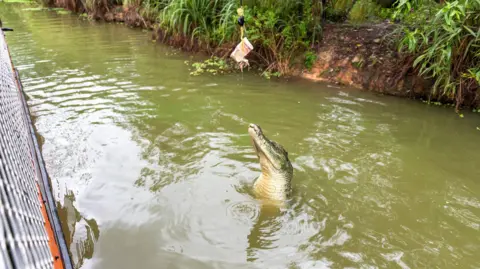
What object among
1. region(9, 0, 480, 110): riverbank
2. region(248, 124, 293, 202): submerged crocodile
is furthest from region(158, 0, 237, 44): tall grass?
region(248, 124, 293, 202): submerged crocodile

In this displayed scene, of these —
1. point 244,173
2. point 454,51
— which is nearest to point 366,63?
point 454,51

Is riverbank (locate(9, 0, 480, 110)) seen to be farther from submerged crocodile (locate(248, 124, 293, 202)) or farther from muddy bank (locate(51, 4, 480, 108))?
submerged crocodile (locate(248, 124, 293, 202))

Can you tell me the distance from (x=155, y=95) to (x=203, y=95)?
78cm

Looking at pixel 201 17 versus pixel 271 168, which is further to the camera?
pixel 201 17

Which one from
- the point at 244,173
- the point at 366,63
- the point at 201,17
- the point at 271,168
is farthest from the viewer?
the point at 201,17

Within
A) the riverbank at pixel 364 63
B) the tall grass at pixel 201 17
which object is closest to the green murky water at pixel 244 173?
the riverbank at pixel 364 63

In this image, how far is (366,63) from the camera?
618cm

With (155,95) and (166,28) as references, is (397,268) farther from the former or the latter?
(166,28)

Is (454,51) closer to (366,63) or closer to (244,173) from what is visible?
(366,63)

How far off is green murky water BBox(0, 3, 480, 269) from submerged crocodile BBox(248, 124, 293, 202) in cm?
17

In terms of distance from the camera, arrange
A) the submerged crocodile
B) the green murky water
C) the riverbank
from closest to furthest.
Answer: the green murky water < the submerged crocodile < the riverbank

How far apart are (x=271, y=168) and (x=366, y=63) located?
3891mm

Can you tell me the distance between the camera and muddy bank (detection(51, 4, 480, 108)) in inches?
226

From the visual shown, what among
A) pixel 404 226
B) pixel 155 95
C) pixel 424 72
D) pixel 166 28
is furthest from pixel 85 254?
pixel 166 28
